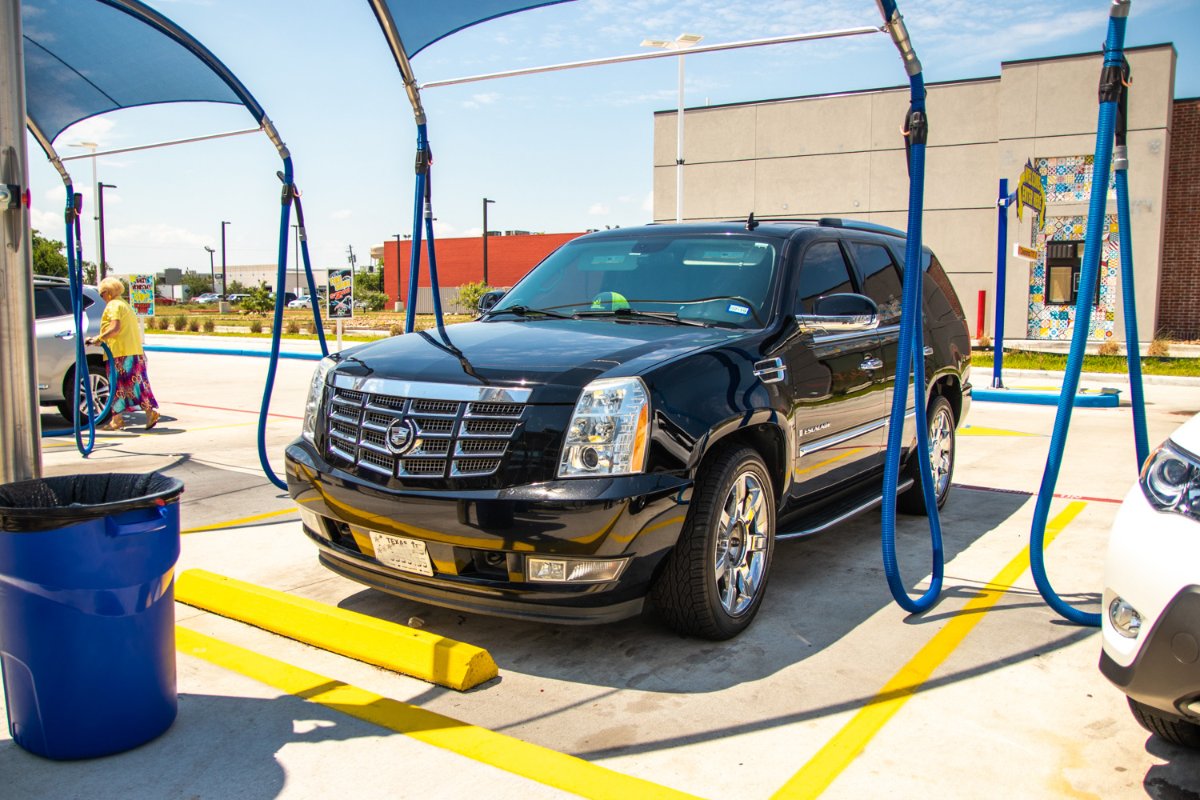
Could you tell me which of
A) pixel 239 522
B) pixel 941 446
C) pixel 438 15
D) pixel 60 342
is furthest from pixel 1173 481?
pixel 60 342

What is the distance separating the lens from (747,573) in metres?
4.31

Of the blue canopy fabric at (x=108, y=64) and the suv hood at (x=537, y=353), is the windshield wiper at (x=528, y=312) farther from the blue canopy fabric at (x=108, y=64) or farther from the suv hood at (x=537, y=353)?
the blue canopy fabric at (x=108, y=64)

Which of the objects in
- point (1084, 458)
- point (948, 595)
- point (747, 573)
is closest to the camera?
point (747, 573)

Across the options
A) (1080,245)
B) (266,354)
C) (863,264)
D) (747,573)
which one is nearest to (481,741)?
(747,573)

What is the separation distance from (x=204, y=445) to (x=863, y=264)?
22.1ft

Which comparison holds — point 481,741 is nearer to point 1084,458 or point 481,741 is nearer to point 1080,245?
point 1084,458

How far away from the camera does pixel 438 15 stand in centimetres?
637

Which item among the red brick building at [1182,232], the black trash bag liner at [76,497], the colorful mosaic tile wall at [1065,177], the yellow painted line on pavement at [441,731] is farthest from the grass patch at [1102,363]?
the black trash bag liner at [76,497]

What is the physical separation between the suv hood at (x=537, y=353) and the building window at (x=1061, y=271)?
25.3 metres

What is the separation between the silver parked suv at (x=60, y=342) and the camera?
34.1ft

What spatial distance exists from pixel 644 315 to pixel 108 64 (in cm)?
541

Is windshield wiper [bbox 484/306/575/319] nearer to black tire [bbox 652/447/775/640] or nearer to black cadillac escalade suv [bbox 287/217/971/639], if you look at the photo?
black cadillac escalade suv [bbox 287/217/971/639]

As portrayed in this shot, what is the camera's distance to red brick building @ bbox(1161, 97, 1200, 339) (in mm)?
26703

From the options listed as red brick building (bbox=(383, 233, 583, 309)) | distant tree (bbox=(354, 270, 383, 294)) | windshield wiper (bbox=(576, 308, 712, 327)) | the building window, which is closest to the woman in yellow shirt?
windshield wiper (bbox=(576, 308, 712, 327))
